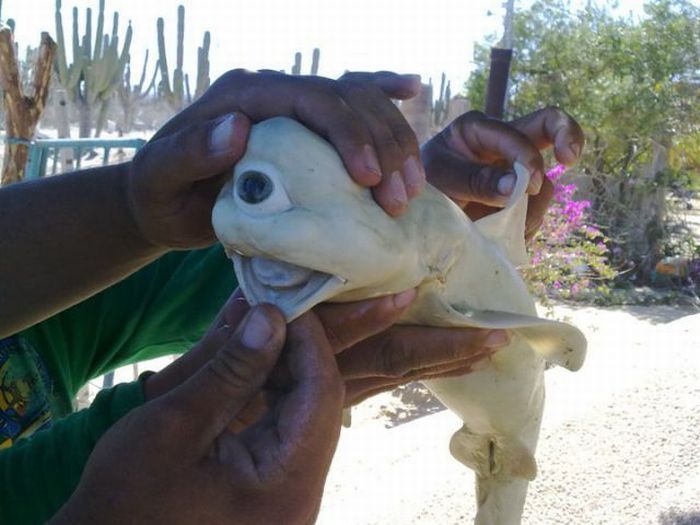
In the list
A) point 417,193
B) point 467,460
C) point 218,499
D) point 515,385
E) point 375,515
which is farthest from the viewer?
point 375,515

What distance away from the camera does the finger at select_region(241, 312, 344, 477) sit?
3.14ft

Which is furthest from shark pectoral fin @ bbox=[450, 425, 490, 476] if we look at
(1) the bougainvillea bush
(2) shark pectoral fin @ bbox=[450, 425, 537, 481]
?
(1) the bougainvillea bush

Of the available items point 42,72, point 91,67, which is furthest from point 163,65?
point 42,72

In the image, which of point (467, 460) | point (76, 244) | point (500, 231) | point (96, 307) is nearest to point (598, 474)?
point (467, 460)

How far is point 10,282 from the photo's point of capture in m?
1.40

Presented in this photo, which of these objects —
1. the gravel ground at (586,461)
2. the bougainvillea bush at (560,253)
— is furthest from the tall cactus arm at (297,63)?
the gravel ground at (586,461)

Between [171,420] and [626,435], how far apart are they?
2.33 meters

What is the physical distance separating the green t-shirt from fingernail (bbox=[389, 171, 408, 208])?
0.59m

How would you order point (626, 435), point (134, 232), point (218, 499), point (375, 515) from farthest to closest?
point (626, 435) < point (375, 515) < point (134, 232) < point (218, 499)

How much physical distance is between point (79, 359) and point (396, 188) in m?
0.92

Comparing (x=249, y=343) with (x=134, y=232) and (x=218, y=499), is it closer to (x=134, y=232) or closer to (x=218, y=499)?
(x=218, y=499)

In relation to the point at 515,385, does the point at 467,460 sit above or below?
below

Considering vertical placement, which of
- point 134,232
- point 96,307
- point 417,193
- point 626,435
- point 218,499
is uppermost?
point 417,193

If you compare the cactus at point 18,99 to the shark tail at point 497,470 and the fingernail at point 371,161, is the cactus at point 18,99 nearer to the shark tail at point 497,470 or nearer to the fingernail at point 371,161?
the shark tail at point 497,470
